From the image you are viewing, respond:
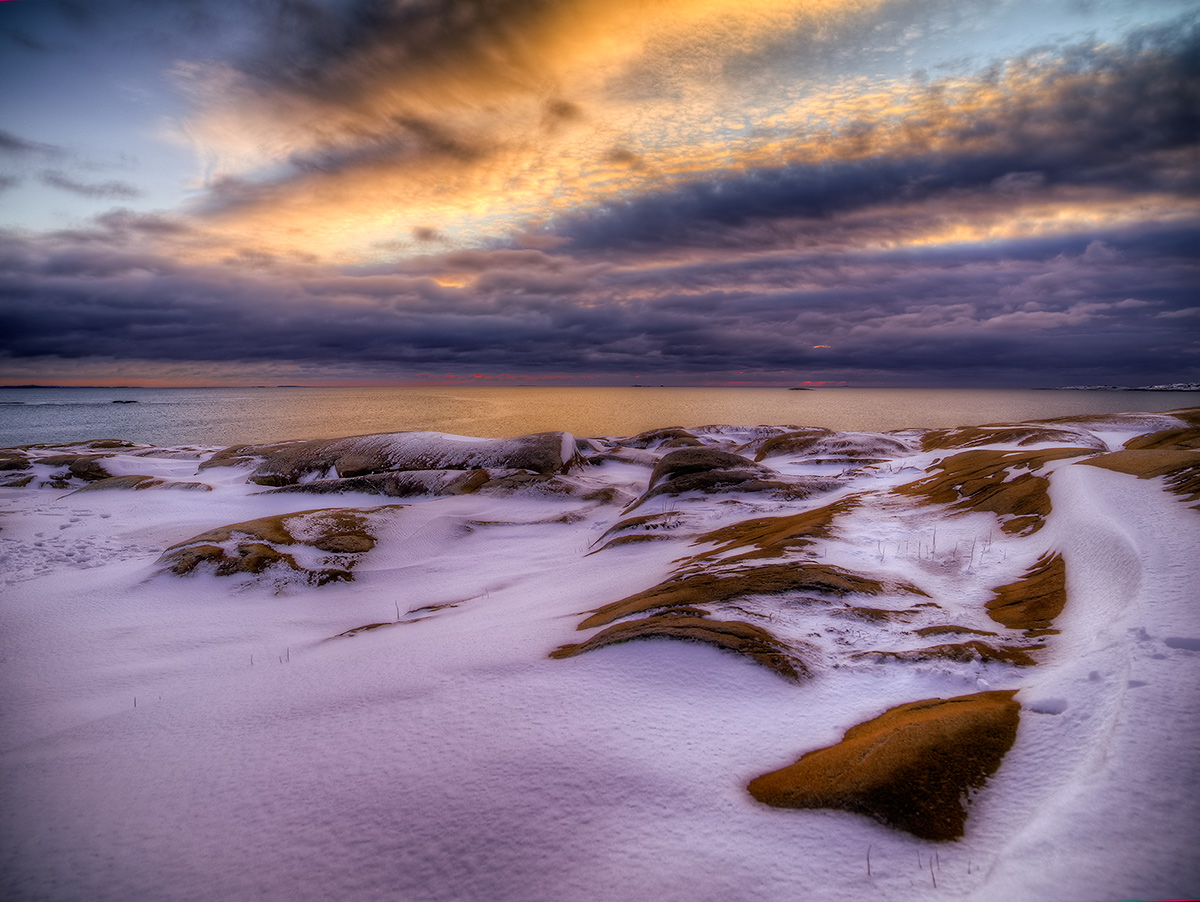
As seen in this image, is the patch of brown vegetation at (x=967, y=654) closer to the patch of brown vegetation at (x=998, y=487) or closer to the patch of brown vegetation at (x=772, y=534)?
the patch of brown vegetation at (x=772, y=534)

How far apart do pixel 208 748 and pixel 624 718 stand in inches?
200

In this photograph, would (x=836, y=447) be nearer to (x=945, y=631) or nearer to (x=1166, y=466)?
(x=1166, y=466)

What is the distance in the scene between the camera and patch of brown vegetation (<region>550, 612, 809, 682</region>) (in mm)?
6664

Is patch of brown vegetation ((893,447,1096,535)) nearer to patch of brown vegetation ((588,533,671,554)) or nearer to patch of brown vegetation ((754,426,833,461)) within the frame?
patch of brown vegetation ((588,533,671,554))

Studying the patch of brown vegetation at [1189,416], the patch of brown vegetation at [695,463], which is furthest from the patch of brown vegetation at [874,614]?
the patch of brown vegetation at [1189,416]

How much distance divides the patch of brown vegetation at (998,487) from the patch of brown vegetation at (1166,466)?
1434 millimetres

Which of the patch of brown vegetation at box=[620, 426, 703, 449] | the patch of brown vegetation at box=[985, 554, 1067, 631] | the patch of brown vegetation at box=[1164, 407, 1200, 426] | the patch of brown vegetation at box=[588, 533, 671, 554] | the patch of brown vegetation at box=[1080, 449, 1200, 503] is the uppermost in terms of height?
the patch of brown vegetation at box=[1164, 407, 1200, 426]

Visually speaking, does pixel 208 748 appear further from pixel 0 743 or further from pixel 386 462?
pixel 386 462

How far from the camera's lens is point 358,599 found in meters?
15.0

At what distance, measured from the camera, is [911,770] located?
4.45 m

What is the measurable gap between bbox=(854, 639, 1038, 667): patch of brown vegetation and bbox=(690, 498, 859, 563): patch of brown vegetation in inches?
168

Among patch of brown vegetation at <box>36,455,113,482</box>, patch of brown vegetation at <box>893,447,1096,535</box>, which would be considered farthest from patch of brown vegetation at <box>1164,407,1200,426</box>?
patch of brown vegetation at <box>36,455,113,482</box>

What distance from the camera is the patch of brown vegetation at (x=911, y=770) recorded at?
13.7 ft

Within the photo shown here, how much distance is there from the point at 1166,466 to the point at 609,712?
13.5 meters
